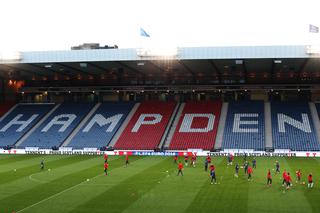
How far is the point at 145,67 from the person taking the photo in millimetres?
61156

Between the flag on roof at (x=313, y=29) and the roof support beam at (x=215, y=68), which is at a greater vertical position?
the flag on roof at (x=313, y=29)

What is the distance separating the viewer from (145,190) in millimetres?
29766

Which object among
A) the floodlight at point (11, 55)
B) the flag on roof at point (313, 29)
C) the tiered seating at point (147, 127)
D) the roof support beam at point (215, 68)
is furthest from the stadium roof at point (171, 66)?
the tiered seating at point (147, 127)

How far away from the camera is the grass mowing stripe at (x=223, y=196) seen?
24453 mm

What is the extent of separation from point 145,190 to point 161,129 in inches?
1220

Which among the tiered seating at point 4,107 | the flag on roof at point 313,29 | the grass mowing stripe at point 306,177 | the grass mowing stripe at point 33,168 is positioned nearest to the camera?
the grass mowing stripe at point 306,177

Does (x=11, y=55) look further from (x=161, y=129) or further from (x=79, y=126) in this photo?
(x=161, y=129)

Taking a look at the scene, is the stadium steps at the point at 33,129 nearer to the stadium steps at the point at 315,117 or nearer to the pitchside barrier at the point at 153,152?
the pitchside barrier at the point at 153,152

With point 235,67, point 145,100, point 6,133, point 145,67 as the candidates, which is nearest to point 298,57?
point 235,67

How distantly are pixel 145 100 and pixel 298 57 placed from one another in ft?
89.2

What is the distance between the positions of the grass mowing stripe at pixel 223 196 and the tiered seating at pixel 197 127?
64.5 ft

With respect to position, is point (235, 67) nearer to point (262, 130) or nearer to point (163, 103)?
point (262, 130)

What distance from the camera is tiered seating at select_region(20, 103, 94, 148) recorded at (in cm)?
6022

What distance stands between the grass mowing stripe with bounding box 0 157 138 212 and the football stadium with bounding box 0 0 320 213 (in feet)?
0.42
